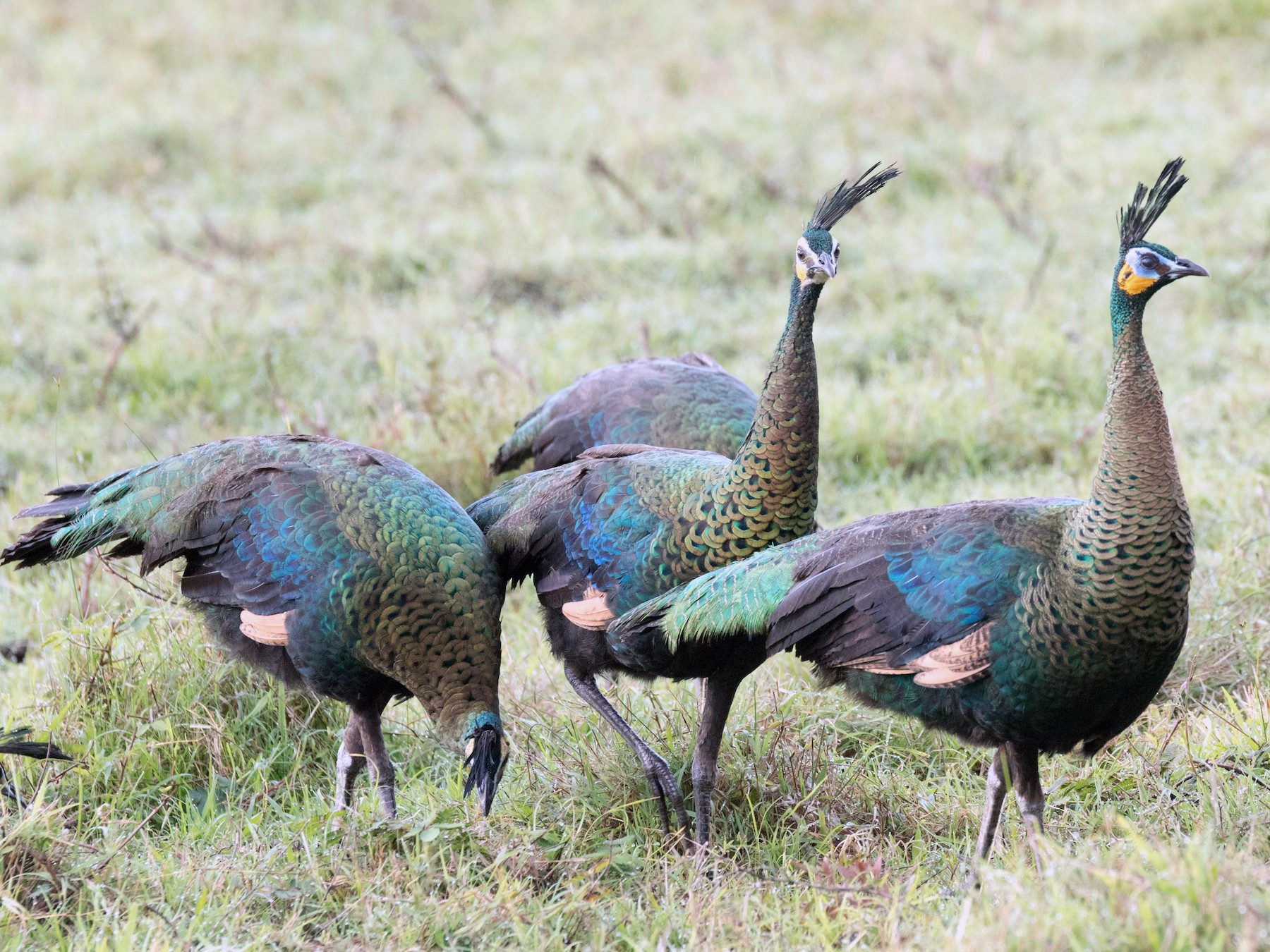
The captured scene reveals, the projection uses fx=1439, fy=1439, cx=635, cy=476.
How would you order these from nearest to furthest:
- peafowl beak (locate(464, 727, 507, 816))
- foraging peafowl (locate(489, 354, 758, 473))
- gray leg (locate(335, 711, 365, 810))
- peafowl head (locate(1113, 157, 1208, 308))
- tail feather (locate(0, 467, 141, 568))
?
peafowl head (locate(1113, 157, 1208, 308))
peafowl beak (locate(464, 727, 507, 816))
gray leg (locate(335, 711, 365, 810))
tail feather (locate(0, 467, 141, 568))
foraging peafowl (locate(489, 354, 758, 473))

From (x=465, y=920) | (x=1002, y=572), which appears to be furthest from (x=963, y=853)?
(x=465, y=920)

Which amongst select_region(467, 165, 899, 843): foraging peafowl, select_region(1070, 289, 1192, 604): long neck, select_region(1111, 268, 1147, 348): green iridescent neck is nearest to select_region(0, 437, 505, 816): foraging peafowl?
select_region(467, 165, 899, 843): foraging peafowl

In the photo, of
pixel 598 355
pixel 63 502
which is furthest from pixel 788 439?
pixel 598 355

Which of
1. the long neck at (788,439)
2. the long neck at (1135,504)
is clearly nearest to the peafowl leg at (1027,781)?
the long neck at (1135,504)

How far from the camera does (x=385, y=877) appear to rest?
356 cm

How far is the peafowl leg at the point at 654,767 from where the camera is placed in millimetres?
4109

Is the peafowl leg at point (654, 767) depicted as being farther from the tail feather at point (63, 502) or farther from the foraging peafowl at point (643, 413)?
the tail feather at point (63, 502)

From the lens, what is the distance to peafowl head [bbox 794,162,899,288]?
4090 millimetres

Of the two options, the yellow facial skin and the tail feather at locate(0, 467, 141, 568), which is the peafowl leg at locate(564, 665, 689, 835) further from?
the yellow facial skin

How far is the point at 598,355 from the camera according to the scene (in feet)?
24.5

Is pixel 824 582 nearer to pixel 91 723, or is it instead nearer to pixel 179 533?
pixel 179 533

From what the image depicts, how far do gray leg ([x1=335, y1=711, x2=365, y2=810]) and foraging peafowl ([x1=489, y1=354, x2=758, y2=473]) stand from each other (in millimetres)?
1362

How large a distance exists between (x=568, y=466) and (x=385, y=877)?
1539 mm

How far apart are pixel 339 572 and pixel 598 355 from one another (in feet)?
11.6
